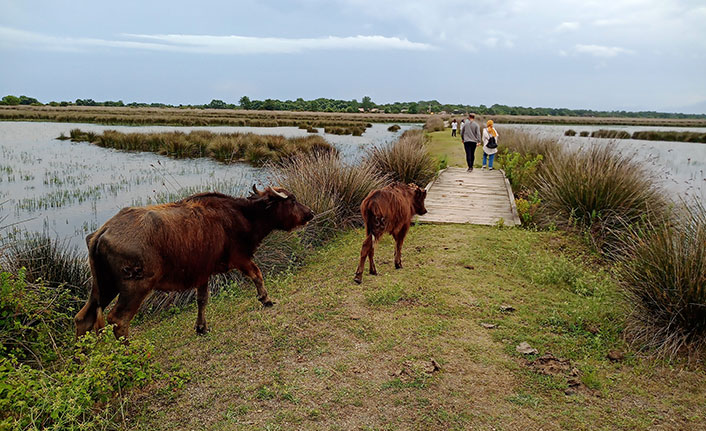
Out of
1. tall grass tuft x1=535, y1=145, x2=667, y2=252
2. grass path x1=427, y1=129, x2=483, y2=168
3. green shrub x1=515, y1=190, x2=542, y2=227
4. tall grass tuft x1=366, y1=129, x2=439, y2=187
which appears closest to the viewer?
tall grass tuft x1=535, y1=145, x2=667, y2=252

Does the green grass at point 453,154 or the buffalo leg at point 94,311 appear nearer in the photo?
the buffalo leg at point 94,311

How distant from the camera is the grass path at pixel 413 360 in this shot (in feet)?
11.0

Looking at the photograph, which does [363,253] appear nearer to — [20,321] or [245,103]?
[20,321]

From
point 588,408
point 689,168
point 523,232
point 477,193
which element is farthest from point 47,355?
point 689,168

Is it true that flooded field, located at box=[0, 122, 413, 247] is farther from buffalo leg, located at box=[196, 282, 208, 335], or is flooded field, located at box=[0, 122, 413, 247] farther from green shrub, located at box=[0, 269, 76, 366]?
buffalo leg, located at box=[196, 282, 208, 335]

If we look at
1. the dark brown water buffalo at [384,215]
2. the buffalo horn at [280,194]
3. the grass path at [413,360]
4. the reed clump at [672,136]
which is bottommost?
the grass path at [413,360]

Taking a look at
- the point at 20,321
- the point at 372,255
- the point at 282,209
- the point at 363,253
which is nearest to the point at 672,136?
the point at 372,255

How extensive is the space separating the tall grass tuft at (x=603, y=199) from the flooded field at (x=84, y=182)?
6602 millimetres

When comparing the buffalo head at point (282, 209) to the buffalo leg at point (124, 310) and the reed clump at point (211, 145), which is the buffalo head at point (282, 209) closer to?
the buffalo leg at point (124, 310)

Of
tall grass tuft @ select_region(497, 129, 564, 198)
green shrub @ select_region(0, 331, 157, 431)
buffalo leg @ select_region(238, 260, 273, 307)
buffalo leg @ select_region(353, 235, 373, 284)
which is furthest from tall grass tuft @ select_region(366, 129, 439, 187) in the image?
green shrub @ select_region(0, 331, 157, 431)

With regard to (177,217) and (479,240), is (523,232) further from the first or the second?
(177,217)

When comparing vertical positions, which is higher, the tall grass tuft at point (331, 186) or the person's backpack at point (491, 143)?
the person's backpack at point (491, 143)

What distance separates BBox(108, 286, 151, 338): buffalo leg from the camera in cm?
375

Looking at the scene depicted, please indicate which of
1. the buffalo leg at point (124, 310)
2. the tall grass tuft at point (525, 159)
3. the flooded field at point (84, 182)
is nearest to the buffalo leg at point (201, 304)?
the buffalo leg at point (124, 310)
